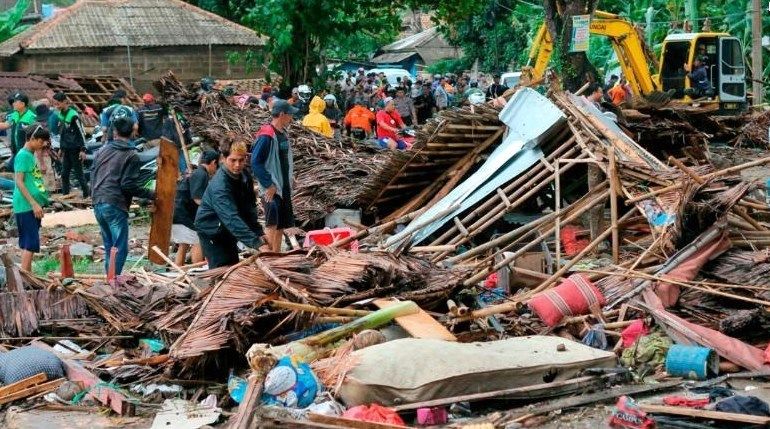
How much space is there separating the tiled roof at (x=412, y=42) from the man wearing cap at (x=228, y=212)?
155 ft

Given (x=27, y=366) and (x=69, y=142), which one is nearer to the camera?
(x=27, y=366)

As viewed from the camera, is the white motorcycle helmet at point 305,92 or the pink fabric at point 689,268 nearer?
the pink fabric at point 689,268

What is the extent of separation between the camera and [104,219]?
11516 millimetres

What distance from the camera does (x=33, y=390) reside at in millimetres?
8281

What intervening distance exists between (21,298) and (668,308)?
5.07 m

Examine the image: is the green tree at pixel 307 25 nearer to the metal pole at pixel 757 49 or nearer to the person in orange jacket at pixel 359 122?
the person in orange jacket at pixel 359 122

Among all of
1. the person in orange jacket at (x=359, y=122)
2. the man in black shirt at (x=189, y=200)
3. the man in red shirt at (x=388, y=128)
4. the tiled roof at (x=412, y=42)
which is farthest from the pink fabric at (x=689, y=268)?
the tiled roof at (x=412, y=42)

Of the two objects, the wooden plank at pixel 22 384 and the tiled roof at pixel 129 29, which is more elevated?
the tiled roof at pixel 129 29

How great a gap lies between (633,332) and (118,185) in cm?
510

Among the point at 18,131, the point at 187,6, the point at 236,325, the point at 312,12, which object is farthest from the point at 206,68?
the point at 236,325

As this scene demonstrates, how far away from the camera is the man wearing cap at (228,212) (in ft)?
32.2

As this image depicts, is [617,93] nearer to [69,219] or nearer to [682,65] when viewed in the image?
[682,65]

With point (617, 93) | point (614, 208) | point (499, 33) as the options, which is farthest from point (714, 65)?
point (499, 33)

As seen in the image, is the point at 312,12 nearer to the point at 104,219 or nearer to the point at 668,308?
the point at 104,219
